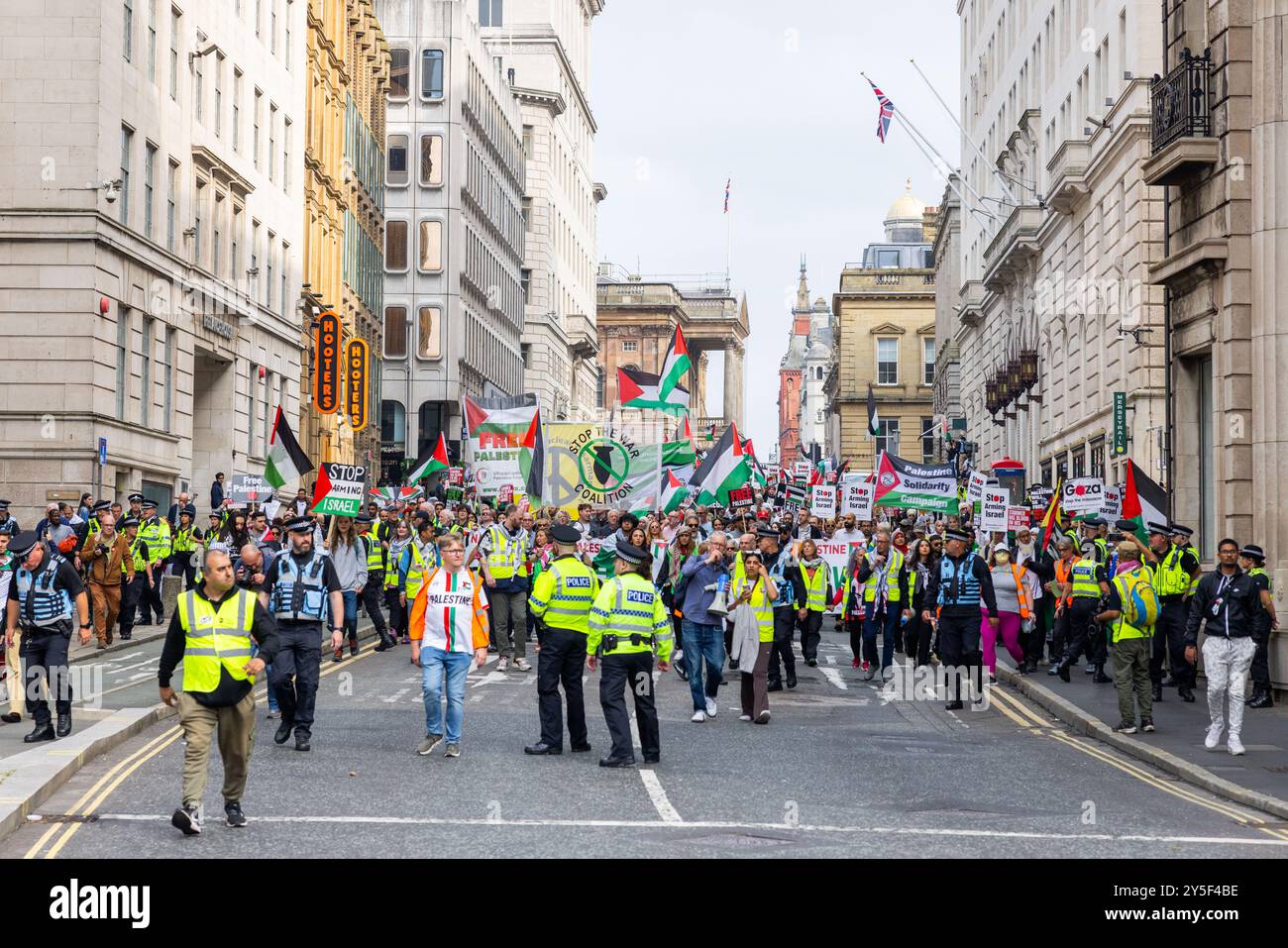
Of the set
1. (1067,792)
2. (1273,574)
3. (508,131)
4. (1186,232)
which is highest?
(508,131)

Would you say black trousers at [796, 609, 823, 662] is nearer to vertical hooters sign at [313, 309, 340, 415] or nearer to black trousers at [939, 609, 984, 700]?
black trousers at [939, 609, 984, 700]

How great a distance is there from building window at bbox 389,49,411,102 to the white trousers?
194ft

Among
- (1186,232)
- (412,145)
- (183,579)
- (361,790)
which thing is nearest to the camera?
(361,790)

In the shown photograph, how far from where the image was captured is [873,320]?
111438 millimetres

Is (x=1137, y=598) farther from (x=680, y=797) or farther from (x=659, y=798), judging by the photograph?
(x=659, y=798)

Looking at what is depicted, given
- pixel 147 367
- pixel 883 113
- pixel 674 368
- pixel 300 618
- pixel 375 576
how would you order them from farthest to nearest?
pixel 883 113
pixel 147 367
pixel 674 368
pixel 375 576
pixel 300 618

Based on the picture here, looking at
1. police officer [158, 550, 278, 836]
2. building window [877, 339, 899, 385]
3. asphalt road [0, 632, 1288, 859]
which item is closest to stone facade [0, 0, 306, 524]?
asphalt road [0, 632, 1288, 859]

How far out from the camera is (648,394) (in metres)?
35.1

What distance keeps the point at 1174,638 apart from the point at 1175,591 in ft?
1.74

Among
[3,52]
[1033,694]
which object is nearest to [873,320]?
[3,52]

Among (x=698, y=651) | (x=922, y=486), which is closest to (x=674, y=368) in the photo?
(x=922, y=486)

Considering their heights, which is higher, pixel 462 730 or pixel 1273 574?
pixel 1273 574
